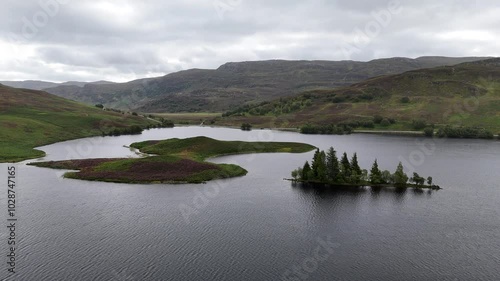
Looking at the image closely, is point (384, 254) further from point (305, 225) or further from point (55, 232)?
point (55, 232)

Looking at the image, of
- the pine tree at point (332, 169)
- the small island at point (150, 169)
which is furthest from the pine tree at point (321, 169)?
the small island at point (150, 169)

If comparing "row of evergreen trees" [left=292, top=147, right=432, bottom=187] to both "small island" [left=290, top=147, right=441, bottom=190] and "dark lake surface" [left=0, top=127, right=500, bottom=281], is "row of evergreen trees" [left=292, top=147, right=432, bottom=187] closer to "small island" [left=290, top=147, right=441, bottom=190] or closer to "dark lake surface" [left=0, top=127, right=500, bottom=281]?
"small island" [left=290, top=147, right=441, bottom=190]

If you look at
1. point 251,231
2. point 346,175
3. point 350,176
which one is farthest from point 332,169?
point 251,231

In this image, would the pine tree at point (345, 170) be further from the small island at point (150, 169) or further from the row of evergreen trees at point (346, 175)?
the small island at point (150, 169)

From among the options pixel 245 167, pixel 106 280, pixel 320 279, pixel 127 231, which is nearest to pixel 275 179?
pixel 245 167

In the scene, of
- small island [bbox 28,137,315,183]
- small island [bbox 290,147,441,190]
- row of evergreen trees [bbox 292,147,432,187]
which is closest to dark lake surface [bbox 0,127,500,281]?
small island [bbox 290,147,441,190]

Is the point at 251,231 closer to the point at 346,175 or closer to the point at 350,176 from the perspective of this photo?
the point at 350,176

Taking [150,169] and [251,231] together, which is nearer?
[251,231]
